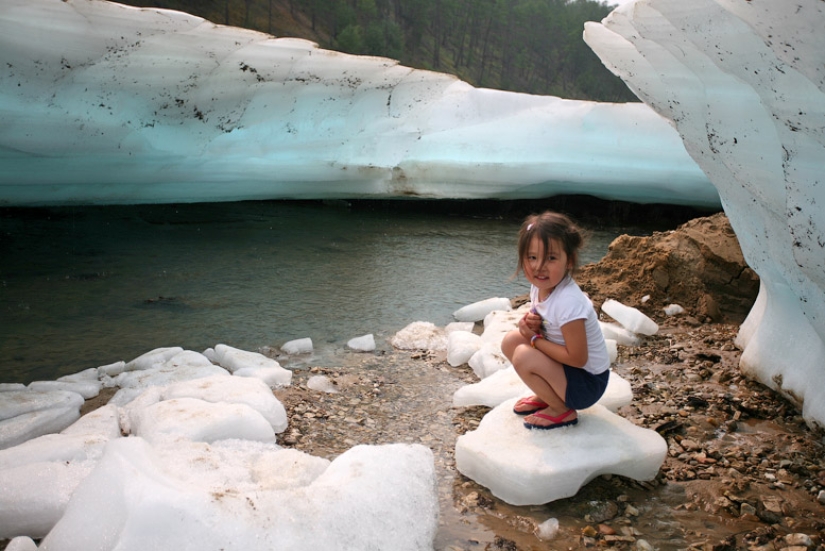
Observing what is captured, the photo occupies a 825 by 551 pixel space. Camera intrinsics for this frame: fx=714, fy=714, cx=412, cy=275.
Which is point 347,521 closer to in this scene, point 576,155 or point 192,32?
point 192,32

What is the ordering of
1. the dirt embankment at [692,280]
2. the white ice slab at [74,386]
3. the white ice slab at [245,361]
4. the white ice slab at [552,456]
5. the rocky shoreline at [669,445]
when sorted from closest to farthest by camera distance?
the rocky shoreline at [669,445] → the white ice slab at [552,456] → the white ice slab at [74,386] → the white ice slab at [245,361] → the dirt embankment at [692,280]

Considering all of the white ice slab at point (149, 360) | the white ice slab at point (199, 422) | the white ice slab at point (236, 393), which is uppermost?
the white ice slab at point (199, 422)

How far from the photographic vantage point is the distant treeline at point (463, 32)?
1152 cm

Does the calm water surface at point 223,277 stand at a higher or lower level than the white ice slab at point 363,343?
lower

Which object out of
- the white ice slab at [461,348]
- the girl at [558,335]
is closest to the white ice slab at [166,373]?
the white ice slab at [461,348]

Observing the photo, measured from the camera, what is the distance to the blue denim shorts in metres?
2.06

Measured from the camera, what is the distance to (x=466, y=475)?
2.03 meters

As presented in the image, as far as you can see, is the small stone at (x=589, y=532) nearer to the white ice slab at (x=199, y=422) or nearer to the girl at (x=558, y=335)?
the girl at (x=558, y=335)

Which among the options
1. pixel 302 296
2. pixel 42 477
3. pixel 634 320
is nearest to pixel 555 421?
pixel 42 477

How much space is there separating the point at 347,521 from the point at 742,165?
5.69 feet

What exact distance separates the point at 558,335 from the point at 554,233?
31cm

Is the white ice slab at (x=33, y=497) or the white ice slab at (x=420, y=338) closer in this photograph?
the white ice slab at (x=33, y=497)

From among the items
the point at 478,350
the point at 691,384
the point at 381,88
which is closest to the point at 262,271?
the point at 478,350

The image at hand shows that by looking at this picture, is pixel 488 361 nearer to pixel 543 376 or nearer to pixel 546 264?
pixel 543 376
